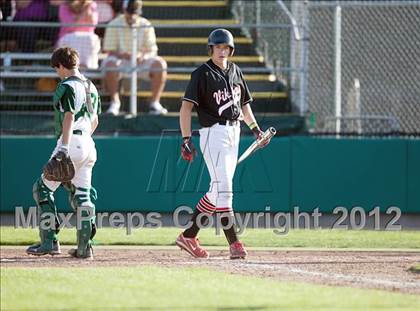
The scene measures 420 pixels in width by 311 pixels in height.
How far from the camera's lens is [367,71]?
1548cm

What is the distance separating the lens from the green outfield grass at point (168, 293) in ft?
21.4

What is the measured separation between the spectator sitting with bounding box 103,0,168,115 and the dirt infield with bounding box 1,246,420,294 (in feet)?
15.5

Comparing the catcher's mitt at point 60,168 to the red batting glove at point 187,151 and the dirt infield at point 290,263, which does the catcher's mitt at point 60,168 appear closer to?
the dirt infield at point 290,263

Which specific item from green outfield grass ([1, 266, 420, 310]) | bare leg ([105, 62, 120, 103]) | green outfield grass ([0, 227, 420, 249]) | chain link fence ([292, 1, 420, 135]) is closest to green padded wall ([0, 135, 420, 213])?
chain link fence ([292, 1, 420, 135])

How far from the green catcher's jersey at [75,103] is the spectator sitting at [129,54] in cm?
566

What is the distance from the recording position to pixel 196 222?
9.62m

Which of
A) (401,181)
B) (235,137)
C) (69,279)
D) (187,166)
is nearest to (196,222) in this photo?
(235,137)

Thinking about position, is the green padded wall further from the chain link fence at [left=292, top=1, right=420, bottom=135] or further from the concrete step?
the concrete step

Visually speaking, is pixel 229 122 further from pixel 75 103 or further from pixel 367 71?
pixel 367 71

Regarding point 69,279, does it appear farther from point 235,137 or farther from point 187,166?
point 187,166

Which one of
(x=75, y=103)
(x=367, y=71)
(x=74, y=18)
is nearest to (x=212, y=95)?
(x=75, y=103)

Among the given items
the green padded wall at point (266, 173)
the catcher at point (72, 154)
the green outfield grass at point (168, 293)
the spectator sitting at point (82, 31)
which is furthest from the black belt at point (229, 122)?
the spectator sitting at point (82, 31)

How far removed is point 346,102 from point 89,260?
26.4ft

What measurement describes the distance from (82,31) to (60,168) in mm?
6980
